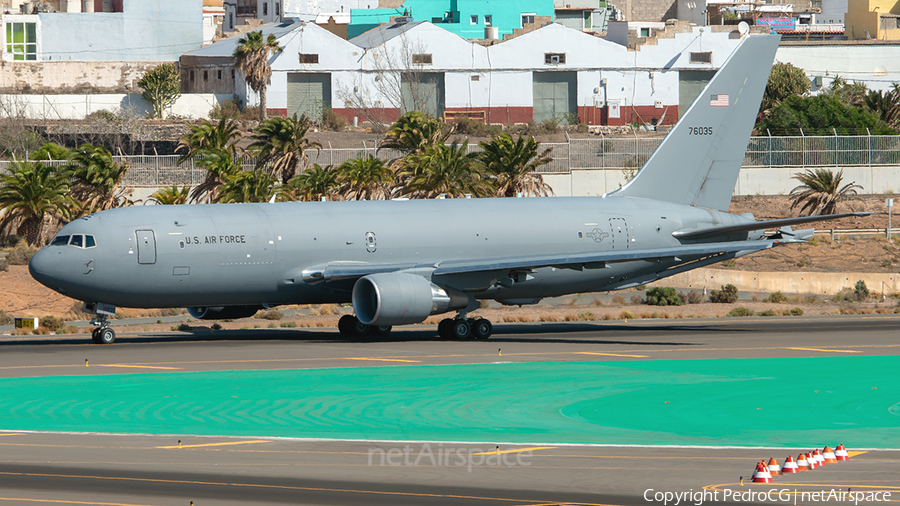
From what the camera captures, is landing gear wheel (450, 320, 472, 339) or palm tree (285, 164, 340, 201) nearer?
landing gear wheel (450, 320, 472, 339)

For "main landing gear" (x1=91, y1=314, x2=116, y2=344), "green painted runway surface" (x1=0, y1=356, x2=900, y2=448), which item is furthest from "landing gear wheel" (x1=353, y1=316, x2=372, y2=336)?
"green painted runway surface" (x1=0, y1=356, x2=900, y2=448)

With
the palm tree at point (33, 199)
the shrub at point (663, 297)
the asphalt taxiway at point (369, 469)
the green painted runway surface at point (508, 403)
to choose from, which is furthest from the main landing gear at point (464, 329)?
the palm tree at point (33, 199)

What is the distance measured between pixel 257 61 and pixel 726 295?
55.2 m

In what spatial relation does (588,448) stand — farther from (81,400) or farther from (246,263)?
(246,263)

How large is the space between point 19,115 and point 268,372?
7455cm

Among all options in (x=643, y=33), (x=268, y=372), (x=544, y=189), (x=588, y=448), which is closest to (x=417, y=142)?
(x=544, y=189)

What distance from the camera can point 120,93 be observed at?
109m

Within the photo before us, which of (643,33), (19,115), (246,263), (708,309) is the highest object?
(643,33)

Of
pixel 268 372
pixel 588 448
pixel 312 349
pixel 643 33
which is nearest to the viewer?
pixel 588 448

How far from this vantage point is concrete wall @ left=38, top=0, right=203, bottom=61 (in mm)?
121938

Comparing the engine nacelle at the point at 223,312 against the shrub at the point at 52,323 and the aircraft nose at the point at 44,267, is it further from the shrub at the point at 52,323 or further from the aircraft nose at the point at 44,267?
the shrub at the point at 52,323
